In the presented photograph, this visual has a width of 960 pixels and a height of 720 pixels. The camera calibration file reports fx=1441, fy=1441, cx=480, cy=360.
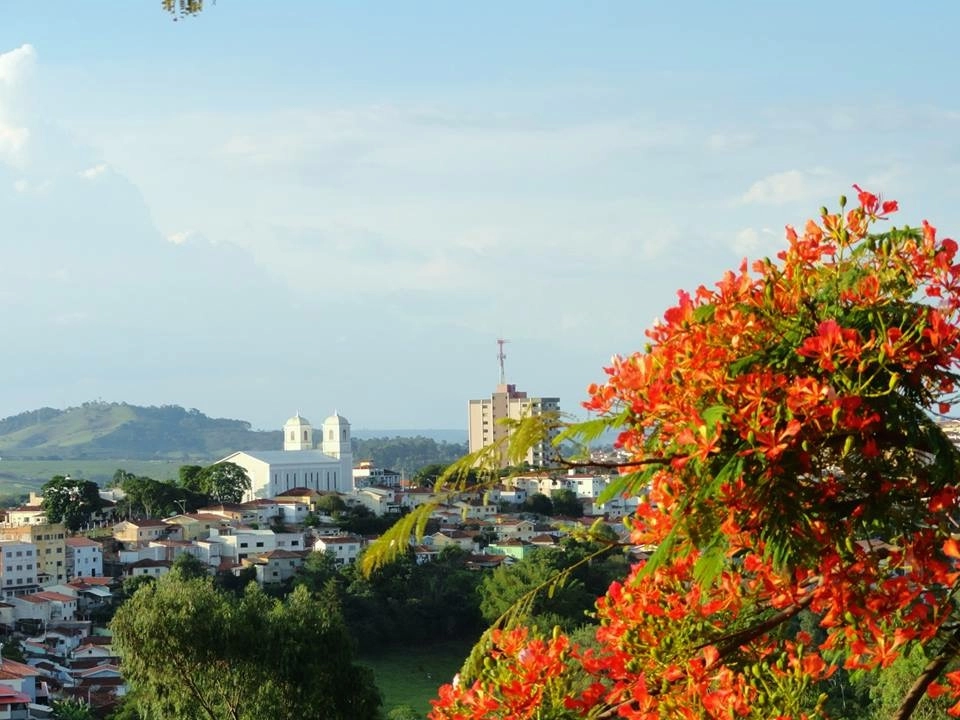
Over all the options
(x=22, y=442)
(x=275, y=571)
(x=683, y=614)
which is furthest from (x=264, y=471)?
(x=22, y=442)

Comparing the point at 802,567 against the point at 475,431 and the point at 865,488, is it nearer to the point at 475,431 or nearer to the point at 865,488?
the point at 865,488

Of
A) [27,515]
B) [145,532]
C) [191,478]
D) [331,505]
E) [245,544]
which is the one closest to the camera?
[245,544]

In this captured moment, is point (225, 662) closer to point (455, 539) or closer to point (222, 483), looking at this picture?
point (455, 539)

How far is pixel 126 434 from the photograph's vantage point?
174 meters

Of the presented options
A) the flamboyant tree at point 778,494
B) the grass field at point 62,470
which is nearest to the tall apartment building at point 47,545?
the flamboyant tree at point 778,494

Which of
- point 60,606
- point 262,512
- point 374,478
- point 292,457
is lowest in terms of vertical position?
point 60,606

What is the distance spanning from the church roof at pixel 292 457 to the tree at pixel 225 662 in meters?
51.8

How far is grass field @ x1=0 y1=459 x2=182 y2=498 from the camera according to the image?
111m

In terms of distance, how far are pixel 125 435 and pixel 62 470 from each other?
4765 cm

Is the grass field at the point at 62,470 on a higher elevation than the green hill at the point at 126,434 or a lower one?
lower

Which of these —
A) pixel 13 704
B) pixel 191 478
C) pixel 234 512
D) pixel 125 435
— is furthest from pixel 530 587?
pixel 125 435

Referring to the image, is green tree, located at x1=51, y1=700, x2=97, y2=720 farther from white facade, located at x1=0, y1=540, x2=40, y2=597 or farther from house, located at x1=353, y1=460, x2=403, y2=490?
house, located at x1=353, y1=460, x2=403, y2=490

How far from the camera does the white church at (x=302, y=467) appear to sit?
219 feet

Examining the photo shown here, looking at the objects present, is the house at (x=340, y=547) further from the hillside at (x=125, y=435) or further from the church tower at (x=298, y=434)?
the hillside at (x=125, y=435)
